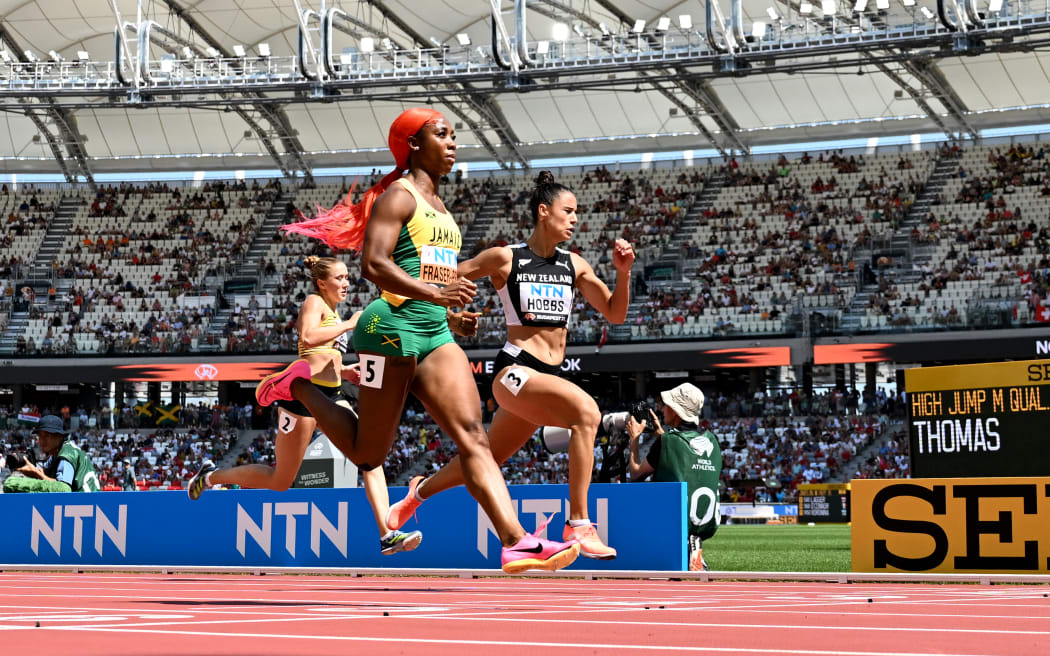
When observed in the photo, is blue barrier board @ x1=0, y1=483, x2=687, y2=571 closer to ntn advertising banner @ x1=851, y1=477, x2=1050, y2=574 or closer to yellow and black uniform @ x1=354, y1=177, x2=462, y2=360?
ntn advertising banner @ x1=851, y1=477, x2=1050, y2=574

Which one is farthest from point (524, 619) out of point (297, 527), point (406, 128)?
point (297, 527)

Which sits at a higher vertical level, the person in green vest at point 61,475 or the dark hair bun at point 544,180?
the dark hair bun at point 544,180

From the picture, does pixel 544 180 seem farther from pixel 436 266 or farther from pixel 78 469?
pixel 78 469

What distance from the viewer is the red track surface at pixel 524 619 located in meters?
4.23

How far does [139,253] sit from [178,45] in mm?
Answer: 9595

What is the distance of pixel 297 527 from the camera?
37.9ft

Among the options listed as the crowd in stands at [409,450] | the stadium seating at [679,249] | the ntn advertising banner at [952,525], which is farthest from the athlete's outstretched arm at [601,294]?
the crowd in stands at [409,450]

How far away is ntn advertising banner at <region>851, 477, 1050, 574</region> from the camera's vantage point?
1002 cm

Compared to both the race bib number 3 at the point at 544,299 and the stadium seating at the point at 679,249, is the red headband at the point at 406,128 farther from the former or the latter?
the stadium seating at the point at 679,249

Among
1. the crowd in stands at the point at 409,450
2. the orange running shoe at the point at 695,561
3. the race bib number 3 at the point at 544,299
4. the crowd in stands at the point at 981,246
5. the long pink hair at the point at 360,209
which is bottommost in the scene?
the orange running shoe at the point at 695,561

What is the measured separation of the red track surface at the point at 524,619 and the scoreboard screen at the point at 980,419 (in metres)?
3.12

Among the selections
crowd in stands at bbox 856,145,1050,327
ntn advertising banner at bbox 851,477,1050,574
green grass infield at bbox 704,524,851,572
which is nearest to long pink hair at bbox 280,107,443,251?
ntn advertising banner at bbox 851,477,1050,574

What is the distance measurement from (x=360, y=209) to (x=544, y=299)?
1.04 metres

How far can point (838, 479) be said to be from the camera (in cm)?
3456
